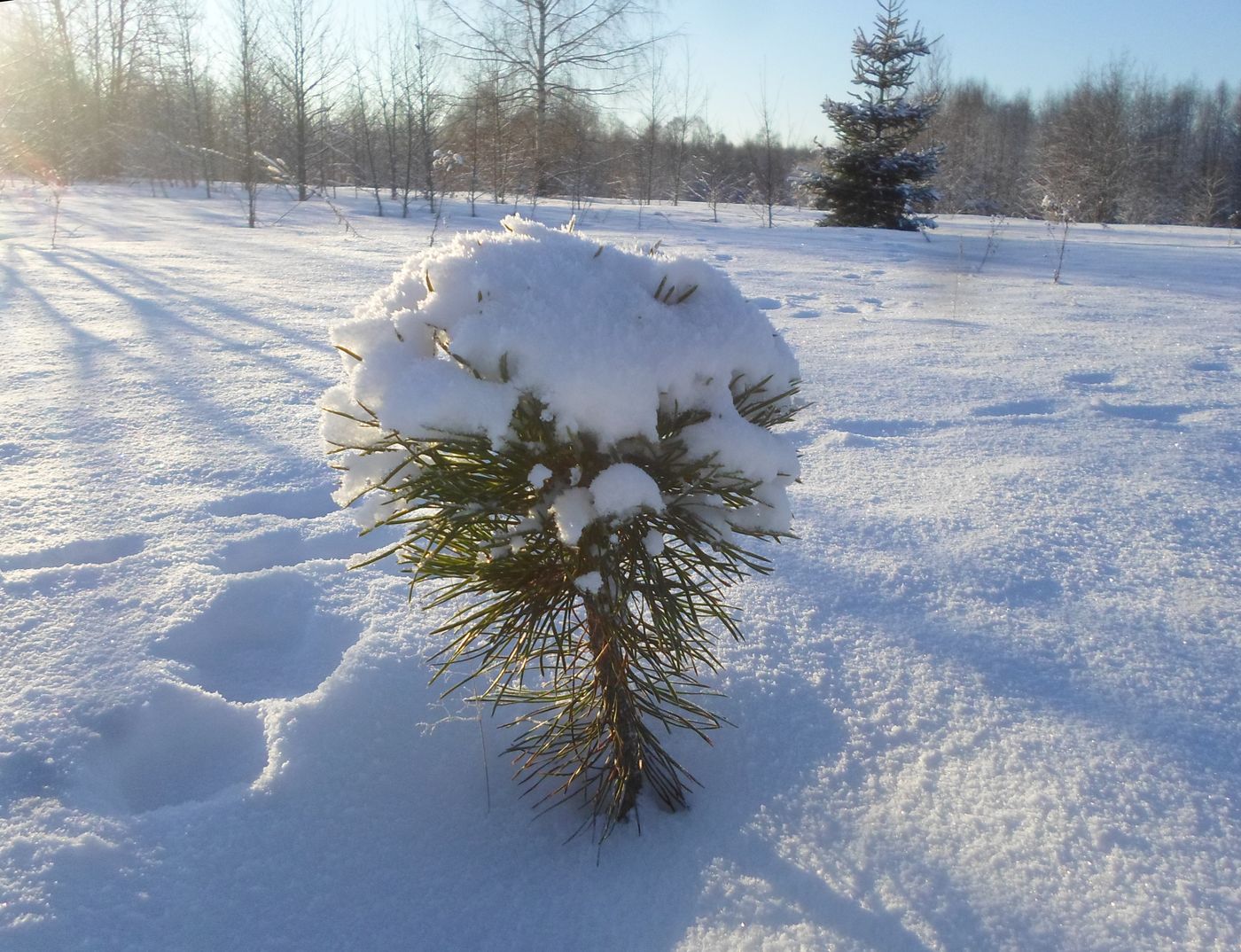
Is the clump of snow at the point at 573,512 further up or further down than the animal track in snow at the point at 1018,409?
further up

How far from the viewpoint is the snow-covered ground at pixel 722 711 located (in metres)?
1.13

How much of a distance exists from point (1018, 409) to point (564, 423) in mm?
2730

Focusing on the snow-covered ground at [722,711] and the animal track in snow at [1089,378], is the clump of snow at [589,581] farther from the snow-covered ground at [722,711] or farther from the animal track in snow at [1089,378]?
the animal track in snow at [1089,378]

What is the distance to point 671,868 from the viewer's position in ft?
4.04

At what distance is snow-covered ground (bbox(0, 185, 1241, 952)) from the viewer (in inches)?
44.6

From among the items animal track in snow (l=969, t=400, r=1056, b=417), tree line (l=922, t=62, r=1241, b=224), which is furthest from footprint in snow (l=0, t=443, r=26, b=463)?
tree line (l=922, t=62, r=1241, b=224)

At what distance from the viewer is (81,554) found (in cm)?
189

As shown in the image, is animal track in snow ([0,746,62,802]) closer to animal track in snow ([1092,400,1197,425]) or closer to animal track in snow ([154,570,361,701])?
animal track in snow ([154,570,361,701])

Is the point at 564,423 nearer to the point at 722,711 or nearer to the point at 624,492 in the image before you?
the point at 624,492

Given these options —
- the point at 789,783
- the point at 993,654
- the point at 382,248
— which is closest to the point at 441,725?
the point at 789,783

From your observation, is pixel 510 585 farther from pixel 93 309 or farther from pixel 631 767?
pixel 93 309

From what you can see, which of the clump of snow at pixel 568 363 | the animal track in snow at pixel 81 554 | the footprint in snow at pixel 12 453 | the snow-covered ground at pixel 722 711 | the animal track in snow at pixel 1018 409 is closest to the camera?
the clump of snow at pixel 568 363

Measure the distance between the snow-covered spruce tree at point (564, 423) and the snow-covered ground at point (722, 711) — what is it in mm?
274

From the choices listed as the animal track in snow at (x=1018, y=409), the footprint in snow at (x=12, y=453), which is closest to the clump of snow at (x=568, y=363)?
the footprint in snow at (x=12, y=453)
